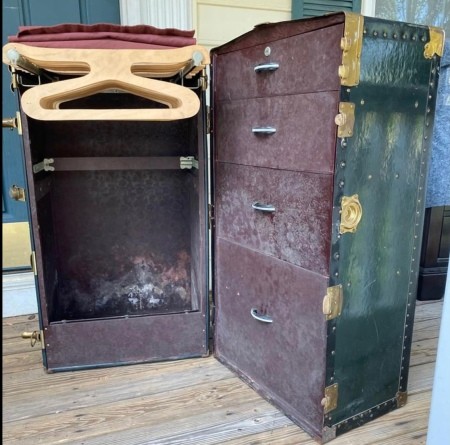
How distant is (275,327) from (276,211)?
1.25 feet

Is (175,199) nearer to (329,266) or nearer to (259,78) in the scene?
(259,78)

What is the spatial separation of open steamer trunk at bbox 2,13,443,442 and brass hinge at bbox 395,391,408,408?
0.01m

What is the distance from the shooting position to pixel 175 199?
197cm

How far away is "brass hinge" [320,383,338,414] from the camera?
1.26 m

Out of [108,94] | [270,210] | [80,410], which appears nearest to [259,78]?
[270,210]

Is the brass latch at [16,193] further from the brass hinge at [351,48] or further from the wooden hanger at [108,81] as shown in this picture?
the brass hinge at [351,48]

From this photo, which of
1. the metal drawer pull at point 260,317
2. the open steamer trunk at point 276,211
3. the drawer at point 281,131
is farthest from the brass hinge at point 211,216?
the metal drawer pull at point 260,317

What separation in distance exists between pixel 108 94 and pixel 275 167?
0.86 metres

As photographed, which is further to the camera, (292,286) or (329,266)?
(292,286)

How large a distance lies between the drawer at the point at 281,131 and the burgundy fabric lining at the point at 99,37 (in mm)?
294

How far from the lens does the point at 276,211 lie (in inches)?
52.6

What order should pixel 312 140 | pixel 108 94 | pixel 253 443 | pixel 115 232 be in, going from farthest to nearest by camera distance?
1. pixel 115 232
2. pixel 108 94
3. pixel 253 443
4. pixel 312 140

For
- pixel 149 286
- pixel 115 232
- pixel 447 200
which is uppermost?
pixel 447 200

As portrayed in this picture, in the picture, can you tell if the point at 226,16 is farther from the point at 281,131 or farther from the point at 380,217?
the point at 380,217
